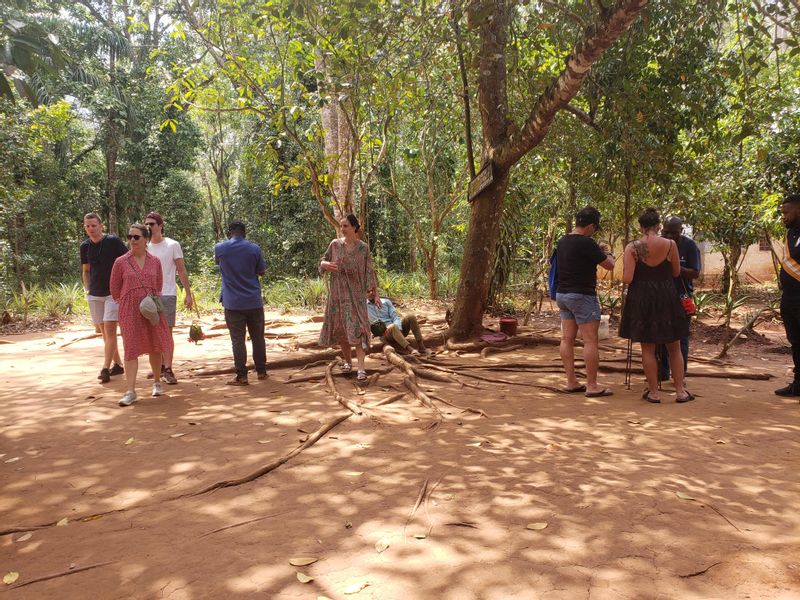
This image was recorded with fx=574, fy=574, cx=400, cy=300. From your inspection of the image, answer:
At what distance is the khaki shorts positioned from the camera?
593 cm

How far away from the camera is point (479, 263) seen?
792 centimetres

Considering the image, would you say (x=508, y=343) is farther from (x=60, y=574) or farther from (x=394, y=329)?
(x=60, y=574)

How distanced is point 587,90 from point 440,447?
5749 mm

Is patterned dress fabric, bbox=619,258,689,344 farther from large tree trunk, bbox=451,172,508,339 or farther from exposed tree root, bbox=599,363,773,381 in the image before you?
large tree trunk, bbox=451,172,508,339

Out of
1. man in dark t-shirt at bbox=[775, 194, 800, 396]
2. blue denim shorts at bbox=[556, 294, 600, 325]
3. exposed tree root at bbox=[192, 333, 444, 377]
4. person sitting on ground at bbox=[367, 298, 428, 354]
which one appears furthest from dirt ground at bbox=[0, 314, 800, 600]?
person sitting on ground at bbox=[367, 298, 428, 354]

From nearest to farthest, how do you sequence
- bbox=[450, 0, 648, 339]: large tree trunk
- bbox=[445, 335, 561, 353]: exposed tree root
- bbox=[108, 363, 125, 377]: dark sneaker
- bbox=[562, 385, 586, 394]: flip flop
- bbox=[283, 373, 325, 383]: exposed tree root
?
bbox=[562, 385, 586, 394]: flip flop, bbox=[450, 0, 648, 339]: large tree trunk, bbox=[283, 373, 325, 383]: exposed tree root, bbox=[108, 363, 125, 377]: dark sneaker, bbox=[445, 335, 561, 353]: exposed tree root

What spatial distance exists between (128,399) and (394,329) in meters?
3.30

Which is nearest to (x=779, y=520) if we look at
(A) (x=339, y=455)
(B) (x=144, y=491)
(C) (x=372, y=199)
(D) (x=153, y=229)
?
(A) (x=339, y=455)

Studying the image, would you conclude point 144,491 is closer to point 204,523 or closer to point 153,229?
point 204,523

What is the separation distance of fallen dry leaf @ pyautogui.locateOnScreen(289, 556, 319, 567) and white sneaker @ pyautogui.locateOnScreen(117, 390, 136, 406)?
11.2 ft

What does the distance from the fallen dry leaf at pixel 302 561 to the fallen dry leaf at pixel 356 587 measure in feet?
0.89

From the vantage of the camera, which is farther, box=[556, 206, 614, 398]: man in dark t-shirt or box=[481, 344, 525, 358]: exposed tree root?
box=[481, 344, 525, 358]: exposed tree root

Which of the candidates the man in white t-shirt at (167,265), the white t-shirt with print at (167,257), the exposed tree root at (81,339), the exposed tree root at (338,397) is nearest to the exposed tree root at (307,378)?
the exposed tree root at (338,397)

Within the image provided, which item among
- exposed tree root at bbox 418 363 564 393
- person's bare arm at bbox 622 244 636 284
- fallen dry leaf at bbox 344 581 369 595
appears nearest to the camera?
fallen dry leaf at bbox 344 581 369 595
